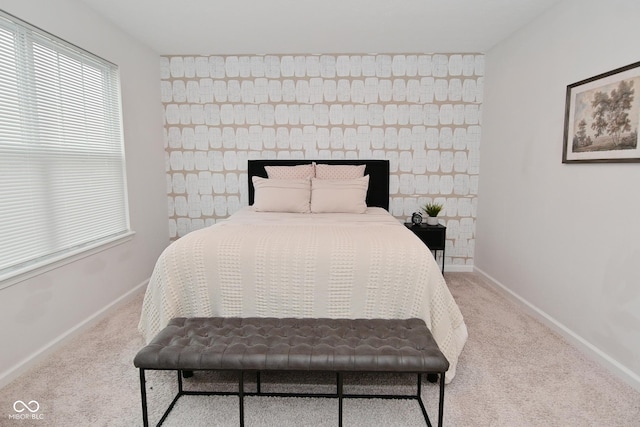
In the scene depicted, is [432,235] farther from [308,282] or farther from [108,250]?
[108,250]

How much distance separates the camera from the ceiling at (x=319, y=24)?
2.78 meters

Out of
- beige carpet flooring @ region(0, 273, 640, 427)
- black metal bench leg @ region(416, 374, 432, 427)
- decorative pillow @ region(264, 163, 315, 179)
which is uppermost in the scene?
decorative pillow @ region(264, 163, 315, 179)

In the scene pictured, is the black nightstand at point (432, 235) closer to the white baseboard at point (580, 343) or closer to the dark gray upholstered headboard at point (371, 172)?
the dark gray upholstered headboard at point (371, 172)

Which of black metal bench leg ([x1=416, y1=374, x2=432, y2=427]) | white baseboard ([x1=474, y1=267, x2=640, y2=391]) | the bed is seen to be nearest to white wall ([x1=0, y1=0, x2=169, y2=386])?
the bed

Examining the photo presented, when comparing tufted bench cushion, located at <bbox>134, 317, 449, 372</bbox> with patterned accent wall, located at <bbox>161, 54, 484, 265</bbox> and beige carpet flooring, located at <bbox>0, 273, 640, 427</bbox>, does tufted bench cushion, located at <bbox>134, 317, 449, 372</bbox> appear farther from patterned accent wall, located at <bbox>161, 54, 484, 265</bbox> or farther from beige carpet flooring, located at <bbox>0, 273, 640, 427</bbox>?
patterned accent wall, located at <bbox>161, 54, 484, 265</bbox>

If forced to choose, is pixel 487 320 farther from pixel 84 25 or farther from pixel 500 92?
pixel 84 25

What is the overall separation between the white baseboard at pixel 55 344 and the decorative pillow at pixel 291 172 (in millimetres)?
1850

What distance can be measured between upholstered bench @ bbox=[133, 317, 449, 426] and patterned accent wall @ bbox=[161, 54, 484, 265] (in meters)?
2.54

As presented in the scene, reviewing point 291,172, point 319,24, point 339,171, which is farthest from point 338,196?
point 319,24

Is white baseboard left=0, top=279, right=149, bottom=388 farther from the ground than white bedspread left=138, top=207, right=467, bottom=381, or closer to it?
closer to it

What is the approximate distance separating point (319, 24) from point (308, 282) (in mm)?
2386

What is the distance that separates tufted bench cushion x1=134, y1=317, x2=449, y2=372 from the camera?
150cm

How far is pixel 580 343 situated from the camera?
2.40 metres

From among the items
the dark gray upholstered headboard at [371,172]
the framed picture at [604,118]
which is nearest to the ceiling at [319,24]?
the framed picture at [604,118]
